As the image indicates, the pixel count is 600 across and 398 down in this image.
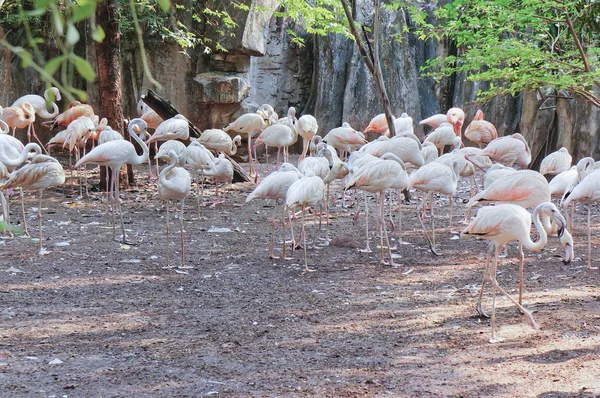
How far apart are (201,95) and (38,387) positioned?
1069cm

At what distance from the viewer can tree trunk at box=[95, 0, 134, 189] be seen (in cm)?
974

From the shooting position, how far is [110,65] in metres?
9.88

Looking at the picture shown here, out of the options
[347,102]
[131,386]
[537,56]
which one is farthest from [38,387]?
[347,102]

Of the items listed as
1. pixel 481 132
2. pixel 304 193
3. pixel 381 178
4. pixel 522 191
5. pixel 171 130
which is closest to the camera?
pixel 522 191

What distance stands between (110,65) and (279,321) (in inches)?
249

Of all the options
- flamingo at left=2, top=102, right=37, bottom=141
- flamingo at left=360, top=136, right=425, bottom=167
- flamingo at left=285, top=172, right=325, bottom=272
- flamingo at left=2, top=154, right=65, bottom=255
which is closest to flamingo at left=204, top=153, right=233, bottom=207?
flamingo at left=360, top=136, right=425, bottom=167

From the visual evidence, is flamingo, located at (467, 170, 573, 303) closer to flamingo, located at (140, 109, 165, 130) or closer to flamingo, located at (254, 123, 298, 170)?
flamingo, located at (254, 123, 298, 170)

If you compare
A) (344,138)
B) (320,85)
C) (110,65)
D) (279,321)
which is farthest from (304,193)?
(320,85)

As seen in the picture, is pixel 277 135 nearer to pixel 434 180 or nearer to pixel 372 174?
pixel 434 180

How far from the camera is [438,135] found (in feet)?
34.7

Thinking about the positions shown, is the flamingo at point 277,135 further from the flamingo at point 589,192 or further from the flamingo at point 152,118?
the flamingo at point 589,192

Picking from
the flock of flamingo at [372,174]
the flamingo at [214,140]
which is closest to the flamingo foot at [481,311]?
the flock of flamingo at [372,174]

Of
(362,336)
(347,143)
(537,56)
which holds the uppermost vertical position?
(537,56)

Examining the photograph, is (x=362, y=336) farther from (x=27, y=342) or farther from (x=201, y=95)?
(x=201, y=95)
